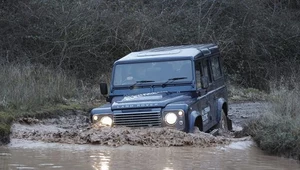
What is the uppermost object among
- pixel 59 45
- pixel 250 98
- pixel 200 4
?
pixel 200 4

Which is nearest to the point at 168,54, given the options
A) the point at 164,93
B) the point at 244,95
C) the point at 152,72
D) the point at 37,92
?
the point at 152,72

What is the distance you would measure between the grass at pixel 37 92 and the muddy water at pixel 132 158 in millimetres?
2792

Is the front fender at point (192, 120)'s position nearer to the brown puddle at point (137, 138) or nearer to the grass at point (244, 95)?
the brown puddle at point (137, 138)

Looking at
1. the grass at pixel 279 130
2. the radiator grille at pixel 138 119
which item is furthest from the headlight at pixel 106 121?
the grass at pixel 279 130

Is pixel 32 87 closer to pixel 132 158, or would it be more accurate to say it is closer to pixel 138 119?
pixel 138 119

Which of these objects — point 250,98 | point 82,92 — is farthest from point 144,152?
point 250,98

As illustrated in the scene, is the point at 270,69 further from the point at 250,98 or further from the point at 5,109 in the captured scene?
the point at 5,109

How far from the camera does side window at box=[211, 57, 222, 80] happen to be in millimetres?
12852

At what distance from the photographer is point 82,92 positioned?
18.0 m

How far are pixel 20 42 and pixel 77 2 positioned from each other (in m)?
2.52

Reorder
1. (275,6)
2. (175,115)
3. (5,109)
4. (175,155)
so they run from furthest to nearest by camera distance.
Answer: (275,6)
(5,109)
(175,115)
(175,155)

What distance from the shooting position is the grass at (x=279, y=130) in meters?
9.72

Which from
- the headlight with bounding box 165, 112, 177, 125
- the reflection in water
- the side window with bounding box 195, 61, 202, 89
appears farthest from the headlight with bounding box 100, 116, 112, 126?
the side window with bounding box 195, 61, 202, 89

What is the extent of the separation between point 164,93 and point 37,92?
5639 mm
